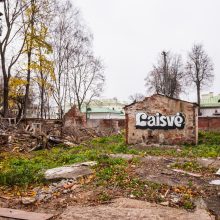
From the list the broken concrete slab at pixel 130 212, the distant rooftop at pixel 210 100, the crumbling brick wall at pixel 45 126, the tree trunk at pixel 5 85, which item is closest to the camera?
the broken concrete slab at pixel 130 212

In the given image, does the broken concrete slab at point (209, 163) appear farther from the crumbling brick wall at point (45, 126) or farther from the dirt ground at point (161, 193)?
the crumbling brick wall at point (45, 126)

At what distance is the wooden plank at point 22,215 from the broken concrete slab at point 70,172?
2.47 metres

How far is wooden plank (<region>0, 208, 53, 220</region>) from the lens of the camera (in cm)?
656

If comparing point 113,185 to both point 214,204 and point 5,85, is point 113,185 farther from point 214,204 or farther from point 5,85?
point 5,85

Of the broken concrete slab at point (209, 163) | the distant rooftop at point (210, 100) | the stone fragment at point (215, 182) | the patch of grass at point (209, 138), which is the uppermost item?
the distant rooftop at point (210, 100)

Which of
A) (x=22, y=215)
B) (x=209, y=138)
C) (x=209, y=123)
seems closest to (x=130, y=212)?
(x=22, y=215)

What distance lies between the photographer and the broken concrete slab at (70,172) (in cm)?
959

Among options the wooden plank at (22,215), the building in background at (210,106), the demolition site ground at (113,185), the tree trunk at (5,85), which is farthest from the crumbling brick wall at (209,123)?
the building in background at (210,106)

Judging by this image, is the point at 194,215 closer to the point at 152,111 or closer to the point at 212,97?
the point at 152,111

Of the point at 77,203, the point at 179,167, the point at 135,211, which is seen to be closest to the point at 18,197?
the point at 77,203

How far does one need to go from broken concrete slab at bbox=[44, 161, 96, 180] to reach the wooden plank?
247cm

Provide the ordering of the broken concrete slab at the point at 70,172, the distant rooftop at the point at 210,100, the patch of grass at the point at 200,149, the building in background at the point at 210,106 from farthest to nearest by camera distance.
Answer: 1. the distant rooftop at the point at 210,100
2. the building in background at the point at 210,106
3. the patch of grass at the point at 200,149
4. the broken concrete slab at the point at 70,172

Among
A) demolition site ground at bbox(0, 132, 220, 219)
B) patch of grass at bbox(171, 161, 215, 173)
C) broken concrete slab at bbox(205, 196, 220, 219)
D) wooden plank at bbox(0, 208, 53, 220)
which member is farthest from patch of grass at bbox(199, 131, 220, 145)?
wooden plank at bbox(0, 208, 53, 220)

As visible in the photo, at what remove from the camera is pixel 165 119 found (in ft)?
61.2
